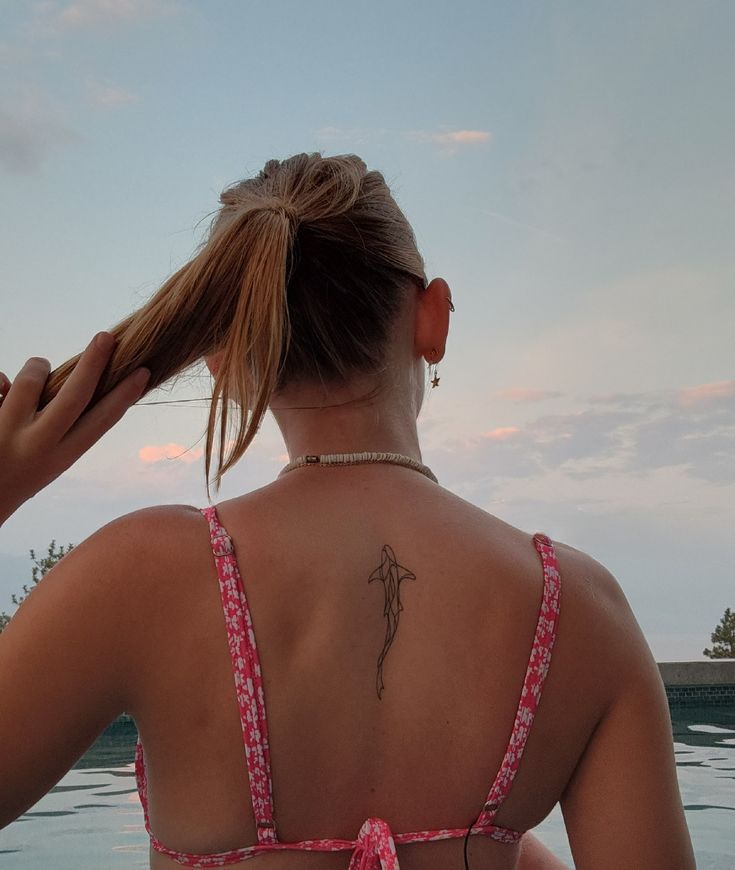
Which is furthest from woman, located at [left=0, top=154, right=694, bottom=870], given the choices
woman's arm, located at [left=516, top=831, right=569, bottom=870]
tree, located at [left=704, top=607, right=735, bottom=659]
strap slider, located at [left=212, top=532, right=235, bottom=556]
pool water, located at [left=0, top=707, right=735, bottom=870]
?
tree, located at [left=704, top=607, right=735, bottom=659]

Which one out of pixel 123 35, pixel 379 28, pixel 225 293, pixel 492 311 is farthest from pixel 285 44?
pixel 225 293

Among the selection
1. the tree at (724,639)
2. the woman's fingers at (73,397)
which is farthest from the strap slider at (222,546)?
the tree at (724,639)

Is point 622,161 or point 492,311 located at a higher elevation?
point 622,161

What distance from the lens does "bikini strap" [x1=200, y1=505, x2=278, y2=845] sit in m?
1.10

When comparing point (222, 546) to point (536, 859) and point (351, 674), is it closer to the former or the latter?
point (351, 674)

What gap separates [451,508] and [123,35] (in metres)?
15.5

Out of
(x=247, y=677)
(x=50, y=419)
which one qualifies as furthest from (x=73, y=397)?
(x=247, y=677)

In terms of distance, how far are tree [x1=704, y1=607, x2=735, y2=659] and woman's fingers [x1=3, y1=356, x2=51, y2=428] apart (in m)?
12.6

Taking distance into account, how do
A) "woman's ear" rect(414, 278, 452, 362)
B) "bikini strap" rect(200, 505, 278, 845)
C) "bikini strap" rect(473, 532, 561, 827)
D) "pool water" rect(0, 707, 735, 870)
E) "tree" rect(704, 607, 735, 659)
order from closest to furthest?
"bikini strap" rect(200, 505, 278, 845) < "bikini strap" rect(473, 532, 561, 827) < "woman's ear" rect(414, 278, 452, 362) < "pool water" rect(0, 707, 735, 870) < "tree" rect(704, 607, 735, 659)

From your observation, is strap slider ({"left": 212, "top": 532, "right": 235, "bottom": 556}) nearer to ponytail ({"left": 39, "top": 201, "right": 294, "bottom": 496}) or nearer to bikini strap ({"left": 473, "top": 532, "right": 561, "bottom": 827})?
ponytail ({"left": 39, "top": 201, "right": 294, "bottom": 496})

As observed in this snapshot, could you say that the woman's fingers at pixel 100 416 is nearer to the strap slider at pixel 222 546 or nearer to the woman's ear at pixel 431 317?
the strap slider at pixel 222 546

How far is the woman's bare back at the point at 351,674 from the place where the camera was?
112cm

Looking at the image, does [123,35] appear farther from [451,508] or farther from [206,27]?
[451,508]

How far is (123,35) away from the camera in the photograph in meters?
14.7
